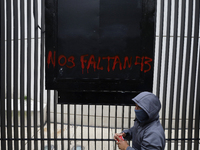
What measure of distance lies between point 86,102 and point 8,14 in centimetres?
190

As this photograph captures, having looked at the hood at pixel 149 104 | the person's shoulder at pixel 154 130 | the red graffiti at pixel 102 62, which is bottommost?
the person's shoulder at pixel 154 130

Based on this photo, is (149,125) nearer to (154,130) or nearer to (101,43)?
(154,130)

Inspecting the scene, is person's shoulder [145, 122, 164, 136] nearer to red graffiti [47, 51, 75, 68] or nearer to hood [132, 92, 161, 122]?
hood [132, 92, 161, 122]

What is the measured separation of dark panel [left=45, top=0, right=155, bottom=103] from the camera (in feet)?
8.23

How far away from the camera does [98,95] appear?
109 inches

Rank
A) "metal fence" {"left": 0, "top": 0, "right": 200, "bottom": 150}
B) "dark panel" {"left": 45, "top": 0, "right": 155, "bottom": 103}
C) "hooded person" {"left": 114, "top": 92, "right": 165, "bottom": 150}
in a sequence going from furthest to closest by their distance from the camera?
1. "metal fence" {"left": 0, "top": 0, "right": 200, "bottom": 150}
2. "dark panel" {"left": 45, "top": 0, "right": 155, "bottom": 103}
3. "hooded person" {"left": 114, "top": 92, "right": 165, "bottom": 150}

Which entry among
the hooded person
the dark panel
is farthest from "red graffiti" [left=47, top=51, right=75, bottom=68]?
the hooded person

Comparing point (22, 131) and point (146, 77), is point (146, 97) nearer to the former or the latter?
point (146, 77)

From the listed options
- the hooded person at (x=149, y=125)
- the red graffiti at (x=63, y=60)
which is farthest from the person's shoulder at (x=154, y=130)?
the red graffiti at (x=63, y=60)

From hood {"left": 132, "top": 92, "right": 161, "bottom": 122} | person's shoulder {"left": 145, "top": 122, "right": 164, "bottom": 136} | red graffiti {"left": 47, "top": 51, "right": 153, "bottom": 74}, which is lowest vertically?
person's shoulder {"left": 145, "top": 122, "right": 164, "bottom": 136}

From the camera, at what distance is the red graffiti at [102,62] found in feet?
8.36

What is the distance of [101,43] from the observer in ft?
8.34

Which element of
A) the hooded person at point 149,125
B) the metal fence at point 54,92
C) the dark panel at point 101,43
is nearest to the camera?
the hooded person at point 149,125

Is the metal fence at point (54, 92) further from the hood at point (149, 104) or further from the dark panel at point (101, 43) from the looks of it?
the hood at point (149, 104)
